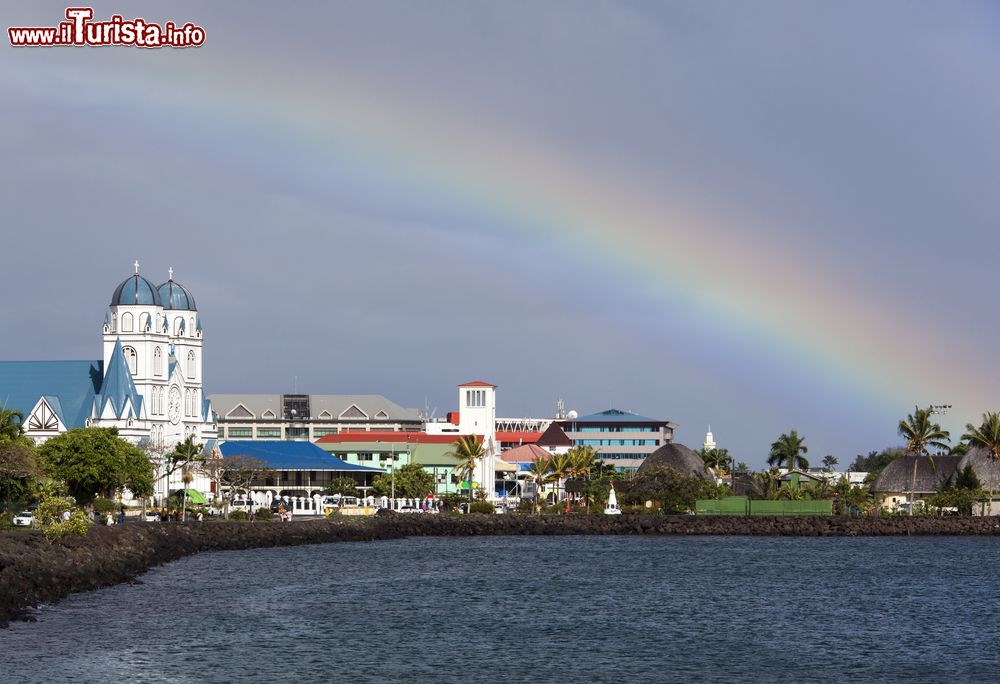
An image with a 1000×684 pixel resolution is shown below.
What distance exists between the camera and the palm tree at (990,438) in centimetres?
15200

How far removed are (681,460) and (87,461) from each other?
8198cm

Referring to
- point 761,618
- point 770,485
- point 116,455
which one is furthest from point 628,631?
point 770,485

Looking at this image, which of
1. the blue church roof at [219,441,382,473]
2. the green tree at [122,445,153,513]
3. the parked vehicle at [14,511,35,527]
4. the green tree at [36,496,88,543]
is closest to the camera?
the green tree at [36,496,88,543]

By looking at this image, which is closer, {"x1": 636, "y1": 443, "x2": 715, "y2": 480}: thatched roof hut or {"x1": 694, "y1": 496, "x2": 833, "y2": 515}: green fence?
{"x1": 694, "y1": 496, "x2": 833, "y2": 515}: green fence

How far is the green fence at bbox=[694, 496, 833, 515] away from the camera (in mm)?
150375

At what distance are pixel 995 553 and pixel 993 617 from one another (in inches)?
2050

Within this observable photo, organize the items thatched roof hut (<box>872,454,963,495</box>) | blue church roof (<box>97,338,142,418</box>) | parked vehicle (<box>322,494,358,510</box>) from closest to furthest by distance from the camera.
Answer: blue church roof (<box>97,338,142,418</box>) < thatched roof hut (<box>872,454,963,495</box>) < parked vehicle (<box>322,494,358,510</box>)

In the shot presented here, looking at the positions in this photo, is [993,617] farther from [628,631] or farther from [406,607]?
[406,607]

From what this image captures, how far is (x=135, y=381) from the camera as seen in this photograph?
156 metres

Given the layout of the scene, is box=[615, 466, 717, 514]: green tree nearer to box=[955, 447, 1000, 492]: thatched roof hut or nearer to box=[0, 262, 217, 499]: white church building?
box=[955, 447, 1000, 492]: thatched roof hut

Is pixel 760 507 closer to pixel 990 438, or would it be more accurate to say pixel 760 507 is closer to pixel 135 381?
pixel 990 438

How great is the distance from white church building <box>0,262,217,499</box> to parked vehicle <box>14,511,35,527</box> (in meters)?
37.5

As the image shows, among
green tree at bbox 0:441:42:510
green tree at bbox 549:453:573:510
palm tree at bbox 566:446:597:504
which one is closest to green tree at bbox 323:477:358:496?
green tree at bbox 549:453:573:510

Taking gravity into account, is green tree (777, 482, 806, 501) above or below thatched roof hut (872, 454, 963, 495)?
below
